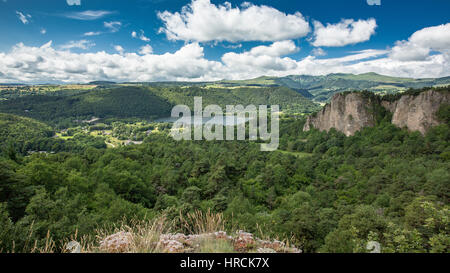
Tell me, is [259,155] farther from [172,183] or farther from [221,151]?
[172,183]

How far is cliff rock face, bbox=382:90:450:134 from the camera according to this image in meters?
48.0

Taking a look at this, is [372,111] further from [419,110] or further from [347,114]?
[419,110]

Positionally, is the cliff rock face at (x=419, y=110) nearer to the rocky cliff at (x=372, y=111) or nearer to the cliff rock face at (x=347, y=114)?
the rocky cliff at (x=372, y=111)

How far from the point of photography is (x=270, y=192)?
35375 mm

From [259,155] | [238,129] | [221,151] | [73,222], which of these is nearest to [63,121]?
[238,129]

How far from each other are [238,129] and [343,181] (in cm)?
6205

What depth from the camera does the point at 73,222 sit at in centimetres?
1392

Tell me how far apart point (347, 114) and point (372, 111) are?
629 centimetres

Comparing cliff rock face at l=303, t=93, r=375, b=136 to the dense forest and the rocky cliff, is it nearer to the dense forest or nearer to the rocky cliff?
the rocky cliff

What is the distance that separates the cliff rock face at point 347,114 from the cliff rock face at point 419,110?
23.3ft

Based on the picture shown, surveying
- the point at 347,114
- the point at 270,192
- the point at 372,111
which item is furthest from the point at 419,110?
the point at 270,192

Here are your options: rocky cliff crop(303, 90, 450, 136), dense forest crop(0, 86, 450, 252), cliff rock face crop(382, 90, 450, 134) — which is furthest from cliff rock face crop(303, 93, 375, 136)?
cliff rock face crop(382, 90, 450, 134)
